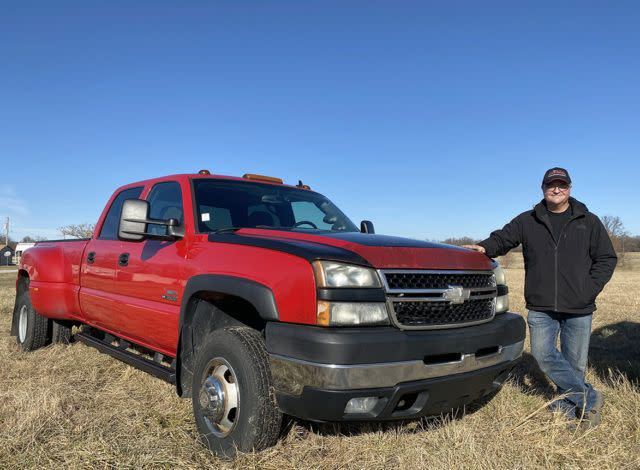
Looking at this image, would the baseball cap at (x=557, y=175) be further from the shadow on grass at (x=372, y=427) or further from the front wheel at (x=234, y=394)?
the front wheel at (x=234, y=394)

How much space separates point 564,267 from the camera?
154 inches

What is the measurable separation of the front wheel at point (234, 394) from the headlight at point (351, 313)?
1.67 ft

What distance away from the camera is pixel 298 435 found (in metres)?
3.29

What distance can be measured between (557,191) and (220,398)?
9.54 ft

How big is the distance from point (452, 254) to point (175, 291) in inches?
74.4

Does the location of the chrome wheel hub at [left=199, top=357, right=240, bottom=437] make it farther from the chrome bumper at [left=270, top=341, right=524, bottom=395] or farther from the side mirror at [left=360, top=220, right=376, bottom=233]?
the side mirror at [left=360, top=220, right=376, bottom=233]

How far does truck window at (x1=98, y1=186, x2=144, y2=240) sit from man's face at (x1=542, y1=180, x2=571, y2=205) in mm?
3585

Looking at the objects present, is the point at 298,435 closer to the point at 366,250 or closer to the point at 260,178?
the point at 366,250

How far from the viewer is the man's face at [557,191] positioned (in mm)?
3918

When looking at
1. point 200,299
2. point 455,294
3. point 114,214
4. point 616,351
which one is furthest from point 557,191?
point 114,214

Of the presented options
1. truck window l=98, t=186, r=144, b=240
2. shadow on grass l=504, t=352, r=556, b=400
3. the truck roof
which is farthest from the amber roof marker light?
shadow on grass l=504, t=352, r=556, b=400

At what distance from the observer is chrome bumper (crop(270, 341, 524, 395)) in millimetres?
2449

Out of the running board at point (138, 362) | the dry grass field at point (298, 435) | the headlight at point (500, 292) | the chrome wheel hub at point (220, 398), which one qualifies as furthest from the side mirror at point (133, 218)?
the headlight at point (500, 292)

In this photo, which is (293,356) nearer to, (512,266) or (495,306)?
(495,306)
